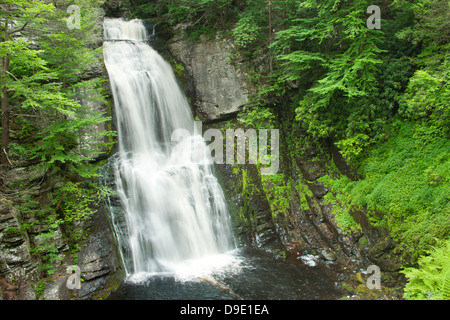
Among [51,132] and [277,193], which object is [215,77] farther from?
[51,132]

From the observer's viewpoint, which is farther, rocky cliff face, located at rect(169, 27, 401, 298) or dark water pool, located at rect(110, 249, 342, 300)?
rocky cliff face, located at rect(169, 27, 401, 298)

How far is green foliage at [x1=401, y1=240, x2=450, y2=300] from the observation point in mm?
4953

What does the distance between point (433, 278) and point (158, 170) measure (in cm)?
855

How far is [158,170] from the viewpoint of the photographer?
10266mm

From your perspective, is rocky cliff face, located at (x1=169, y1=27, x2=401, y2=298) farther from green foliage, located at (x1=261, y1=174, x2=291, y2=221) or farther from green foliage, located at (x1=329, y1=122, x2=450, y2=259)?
green foliage, located at (x1=329, y1=122, x2=450, y2=259)

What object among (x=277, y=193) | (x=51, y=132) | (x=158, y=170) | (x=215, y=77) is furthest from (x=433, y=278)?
(x=215, y=77)

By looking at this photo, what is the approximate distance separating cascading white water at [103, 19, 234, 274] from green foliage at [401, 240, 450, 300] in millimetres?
5813

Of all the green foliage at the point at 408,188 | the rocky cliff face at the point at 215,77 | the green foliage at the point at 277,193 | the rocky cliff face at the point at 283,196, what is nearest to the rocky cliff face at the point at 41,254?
the rocky cliff face at the point at 283,196

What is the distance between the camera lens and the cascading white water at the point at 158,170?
29.6 ft

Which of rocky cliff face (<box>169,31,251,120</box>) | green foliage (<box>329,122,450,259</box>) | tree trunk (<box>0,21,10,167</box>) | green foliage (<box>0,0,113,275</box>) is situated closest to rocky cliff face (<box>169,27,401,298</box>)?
rocky cliff face (<box>169,31,251,120</box>)

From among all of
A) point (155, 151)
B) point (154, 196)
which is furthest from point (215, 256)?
point (155, 151)
